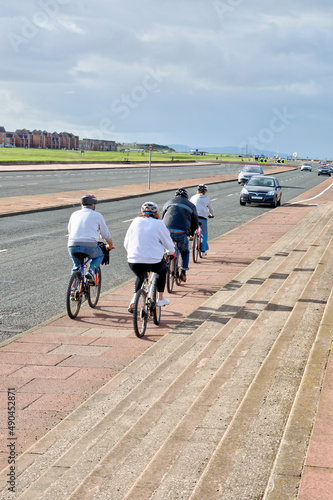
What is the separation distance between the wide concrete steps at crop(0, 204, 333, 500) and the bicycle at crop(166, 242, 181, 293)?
197 centimetres

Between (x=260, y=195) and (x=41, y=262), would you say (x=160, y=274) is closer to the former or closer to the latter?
(x=41, y=262)

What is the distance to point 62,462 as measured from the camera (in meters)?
4.06

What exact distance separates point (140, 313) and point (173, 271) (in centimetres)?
279

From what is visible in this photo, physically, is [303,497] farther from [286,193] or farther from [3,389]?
[286,193]

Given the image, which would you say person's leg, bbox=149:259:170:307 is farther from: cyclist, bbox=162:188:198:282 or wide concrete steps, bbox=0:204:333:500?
cyclist, bbox=162:188:198:282

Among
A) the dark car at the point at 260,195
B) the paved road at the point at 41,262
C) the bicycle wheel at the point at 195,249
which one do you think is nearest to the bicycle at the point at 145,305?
the paved road at the point at 41,262

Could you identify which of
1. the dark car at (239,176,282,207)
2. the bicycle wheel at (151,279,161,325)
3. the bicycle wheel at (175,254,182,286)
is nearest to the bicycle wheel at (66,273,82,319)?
the bicycle wheel at (151,279,161,325)

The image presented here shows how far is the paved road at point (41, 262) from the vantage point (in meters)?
8.75

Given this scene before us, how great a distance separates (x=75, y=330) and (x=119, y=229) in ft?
35.8

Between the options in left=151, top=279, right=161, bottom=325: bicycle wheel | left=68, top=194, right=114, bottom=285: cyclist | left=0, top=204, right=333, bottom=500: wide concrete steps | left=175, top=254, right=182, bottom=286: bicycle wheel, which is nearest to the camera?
left=0, top=204, right=333, bottom=500: wide concrete steps

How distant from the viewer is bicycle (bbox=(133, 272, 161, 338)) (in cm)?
730

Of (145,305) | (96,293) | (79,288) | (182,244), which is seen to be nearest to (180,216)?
(182,244)

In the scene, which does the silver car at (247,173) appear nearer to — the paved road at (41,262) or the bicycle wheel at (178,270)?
the paved road at (41,262)

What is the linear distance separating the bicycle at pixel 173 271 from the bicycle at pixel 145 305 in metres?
1.80
